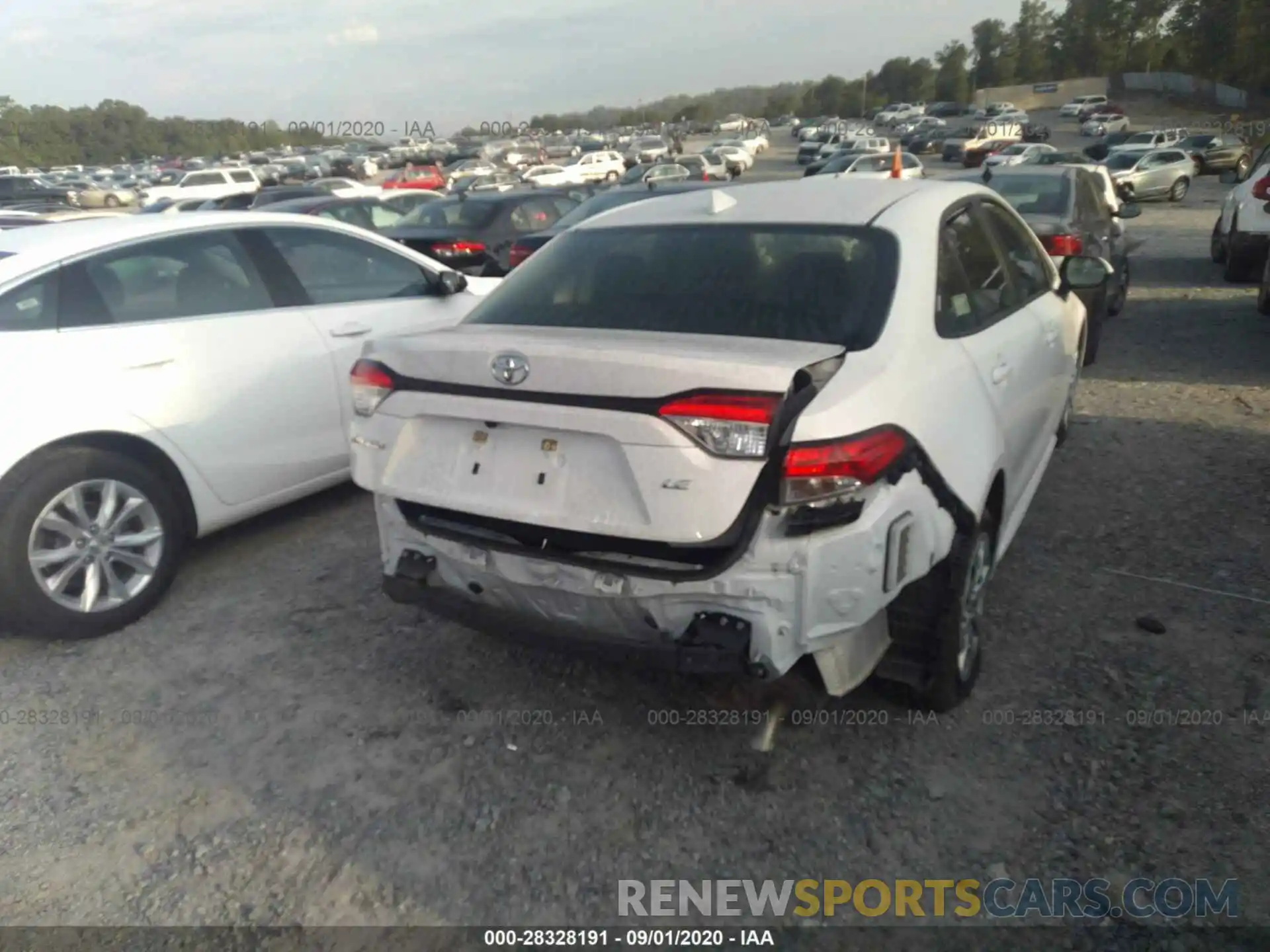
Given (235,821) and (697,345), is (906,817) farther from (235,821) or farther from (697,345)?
(235,821)

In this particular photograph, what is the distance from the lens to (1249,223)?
10.5 meters

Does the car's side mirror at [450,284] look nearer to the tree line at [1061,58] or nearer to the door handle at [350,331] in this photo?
the door handle at [350,331]

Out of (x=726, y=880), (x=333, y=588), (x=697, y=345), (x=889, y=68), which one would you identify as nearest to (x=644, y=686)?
(x=726, y=880)

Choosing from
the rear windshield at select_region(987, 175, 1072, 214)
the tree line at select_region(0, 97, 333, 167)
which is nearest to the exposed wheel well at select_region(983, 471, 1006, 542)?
the rear windshield at select_region(987, 175, 1072, 214)

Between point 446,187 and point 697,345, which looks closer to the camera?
point 697,345

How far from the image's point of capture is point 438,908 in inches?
97.3

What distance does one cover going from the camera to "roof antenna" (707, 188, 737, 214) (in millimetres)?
3596

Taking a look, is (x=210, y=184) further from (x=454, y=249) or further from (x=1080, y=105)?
(x=1080, y=105)

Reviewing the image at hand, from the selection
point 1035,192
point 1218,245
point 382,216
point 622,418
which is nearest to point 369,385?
point 622,418

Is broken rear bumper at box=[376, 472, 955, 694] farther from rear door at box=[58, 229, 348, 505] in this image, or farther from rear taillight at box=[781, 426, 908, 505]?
rear door at box=[58, 229, 348, 505]

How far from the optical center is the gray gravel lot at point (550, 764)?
101 inches

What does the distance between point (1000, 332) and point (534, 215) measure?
995 cm

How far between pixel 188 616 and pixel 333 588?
600 mm

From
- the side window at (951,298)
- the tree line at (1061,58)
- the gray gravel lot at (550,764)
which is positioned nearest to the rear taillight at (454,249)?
the gray gravel lot at (550,764)
